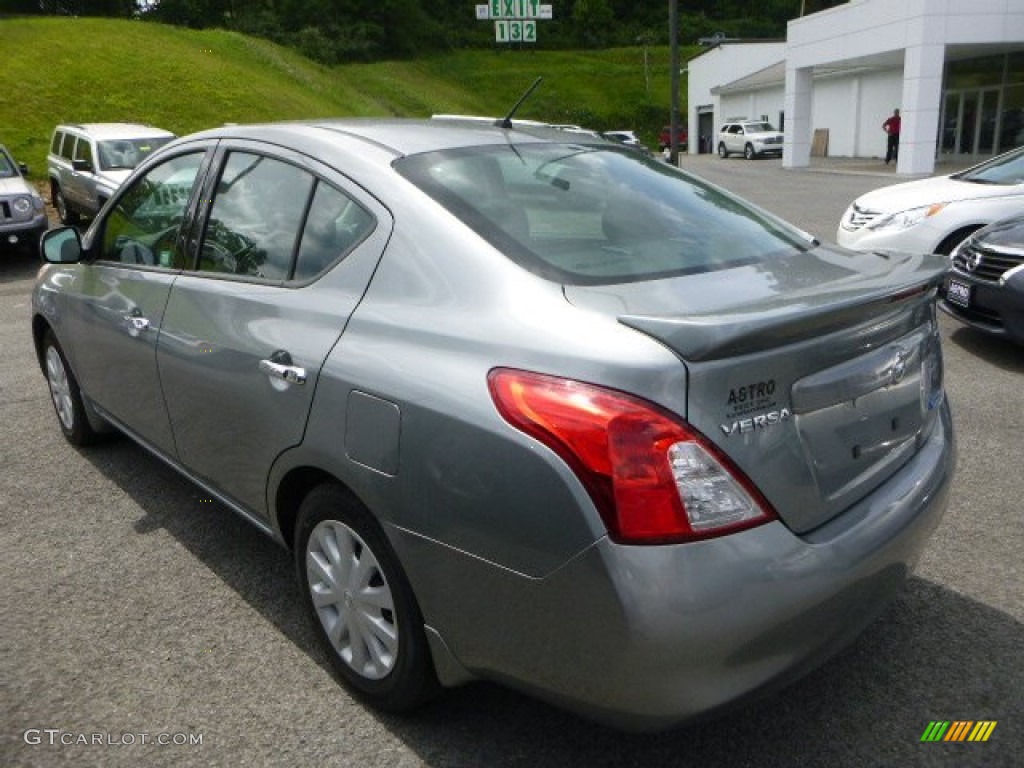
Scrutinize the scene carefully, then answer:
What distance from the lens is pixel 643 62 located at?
82.6 meters

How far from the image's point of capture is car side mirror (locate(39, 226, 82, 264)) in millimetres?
3874

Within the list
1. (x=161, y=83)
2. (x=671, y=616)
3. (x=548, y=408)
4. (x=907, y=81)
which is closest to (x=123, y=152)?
(x=548, y=408)

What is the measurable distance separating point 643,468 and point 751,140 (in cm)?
3984

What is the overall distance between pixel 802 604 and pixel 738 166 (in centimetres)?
3408

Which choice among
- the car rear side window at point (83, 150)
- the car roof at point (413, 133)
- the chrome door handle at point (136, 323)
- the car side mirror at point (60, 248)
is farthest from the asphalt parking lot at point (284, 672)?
the car rear side window at point (83, 150)

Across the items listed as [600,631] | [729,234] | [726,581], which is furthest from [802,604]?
[729,234]

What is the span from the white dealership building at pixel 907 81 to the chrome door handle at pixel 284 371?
1020 inches

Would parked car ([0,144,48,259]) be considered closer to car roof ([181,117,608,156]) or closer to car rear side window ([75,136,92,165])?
car rear side window ([75,136,92,165])

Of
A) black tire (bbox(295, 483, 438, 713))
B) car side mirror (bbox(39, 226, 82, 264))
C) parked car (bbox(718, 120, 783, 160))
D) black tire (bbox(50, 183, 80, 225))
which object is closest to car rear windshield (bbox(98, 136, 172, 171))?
black tire (bbox(50, 183, 80, 225))

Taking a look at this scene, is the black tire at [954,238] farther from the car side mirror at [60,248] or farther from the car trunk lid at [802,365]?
the car side mirror at [60,248]

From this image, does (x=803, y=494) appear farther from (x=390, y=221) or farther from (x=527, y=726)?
(x=390, y=221)

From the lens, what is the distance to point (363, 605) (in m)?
2.44

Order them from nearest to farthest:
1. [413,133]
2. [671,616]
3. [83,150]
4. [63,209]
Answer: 1. [671,616]
2. [413,133]
3. [83,150]
4. [63,209]

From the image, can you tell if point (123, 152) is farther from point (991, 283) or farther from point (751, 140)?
point (751, 140)
